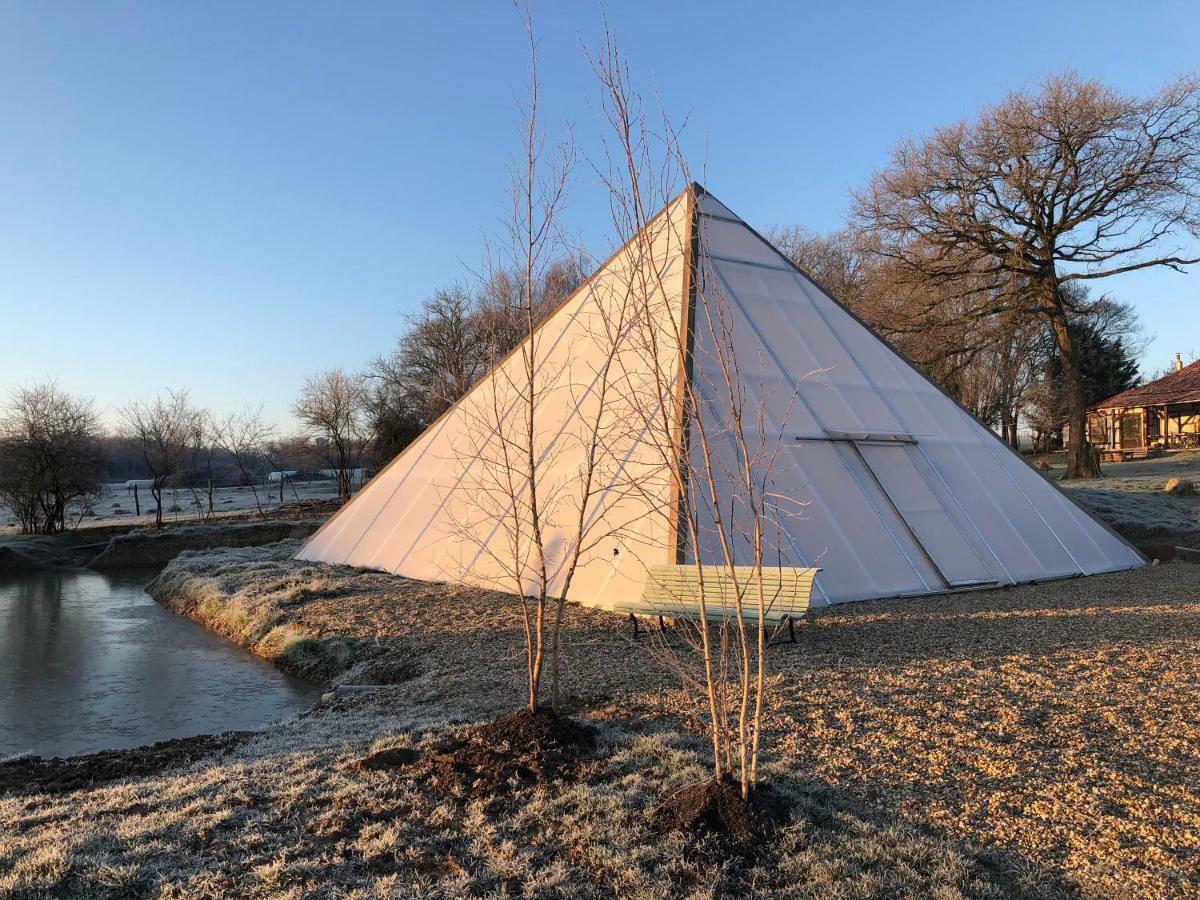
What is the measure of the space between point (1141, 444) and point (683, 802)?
111 feet

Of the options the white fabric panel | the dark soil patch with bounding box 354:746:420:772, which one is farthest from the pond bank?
Answer: the dark soil patch with bounding box 354:746:420:772

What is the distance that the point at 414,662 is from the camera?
6.16 meters

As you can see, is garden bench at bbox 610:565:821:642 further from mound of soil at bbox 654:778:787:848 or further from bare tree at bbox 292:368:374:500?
bare tree at bbox 292:368:374:500

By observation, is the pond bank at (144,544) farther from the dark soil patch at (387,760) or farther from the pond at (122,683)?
the dark soil patch at (387,760)

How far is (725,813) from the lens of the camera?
9.61ft

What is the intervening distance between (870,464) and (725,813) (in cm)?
619

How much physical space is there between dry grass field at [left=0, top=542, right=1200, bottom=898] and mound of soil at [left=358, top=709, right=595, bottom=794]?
71mm

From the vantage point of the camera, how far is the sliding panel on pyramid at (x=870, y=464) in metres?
7.66

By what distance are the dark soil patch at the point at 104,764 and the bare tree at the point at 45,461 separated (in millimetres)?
18918

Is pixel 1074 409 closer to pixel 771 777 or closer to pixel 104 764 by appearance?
pixel 771 777

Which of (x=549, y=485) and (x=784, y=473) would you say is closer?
(x=784, y=473)

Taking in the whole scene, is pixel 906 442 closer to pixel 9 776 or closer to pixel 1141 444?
pixel 9 776

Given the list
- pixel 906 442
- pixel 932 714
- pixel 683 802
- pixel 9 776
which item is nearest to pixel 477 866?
pixel 683 802

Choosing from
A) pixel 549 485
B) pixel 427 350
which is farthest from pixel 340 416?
pixel 549 485
